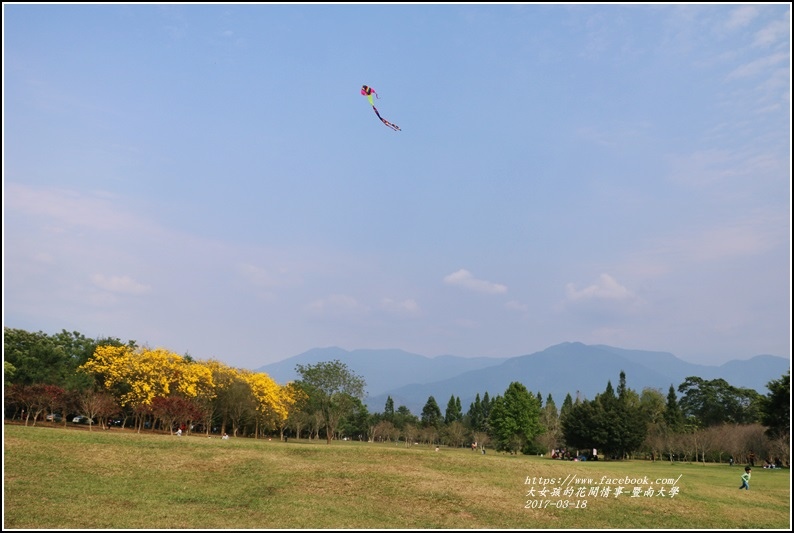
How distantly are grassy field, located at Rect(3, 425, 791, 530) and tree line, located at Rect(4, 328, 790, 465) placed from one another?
61.9ft

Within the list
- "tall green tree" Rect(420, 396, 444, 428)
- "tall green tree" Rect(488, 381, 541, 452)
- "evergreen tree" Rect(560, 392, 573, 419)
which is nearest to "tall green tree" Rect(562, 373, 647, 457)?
"tall green tree" Rect(488, 381, 541, 452)

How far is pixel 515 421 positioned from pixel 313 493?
64391 mm

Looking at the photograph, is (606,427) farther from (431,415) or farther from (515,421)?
(431,415)

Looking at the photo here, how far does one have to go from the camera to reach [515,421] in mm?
88188

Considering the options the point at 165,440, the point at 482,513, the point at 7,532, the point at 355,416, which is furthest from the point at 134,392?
the point at 355,416

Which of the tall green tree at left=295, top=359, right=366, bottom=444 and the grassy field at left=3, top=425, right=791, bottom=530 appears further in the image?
the tall green tree at left=295, top=359, right=366, bottom=444

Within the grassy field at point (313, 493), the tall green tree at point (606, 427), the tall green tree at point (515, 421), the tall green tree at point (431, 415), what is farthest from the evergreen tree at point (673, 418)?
the tall green tree at point (431, 415)

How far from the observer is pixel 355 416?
12700 cm

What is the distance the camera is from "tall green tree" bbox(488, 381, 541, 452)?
8781 centimetres

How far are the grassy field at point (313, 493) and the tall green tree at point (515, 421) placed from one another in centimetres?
5004

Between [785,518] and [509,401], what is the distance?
61.7m

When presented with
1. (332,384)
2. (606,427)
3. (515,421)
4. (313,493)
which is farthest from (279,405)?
(313,493)

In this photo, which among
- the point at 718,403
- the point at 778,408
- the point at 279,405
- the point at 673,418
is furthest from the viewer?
the point at 718,403

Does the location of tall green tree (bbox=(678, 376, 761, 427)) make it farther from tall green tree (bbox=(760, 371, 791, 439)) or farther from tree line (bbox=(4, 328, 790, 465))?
tall green tree (bbox=(760, 371, 791, 439))
